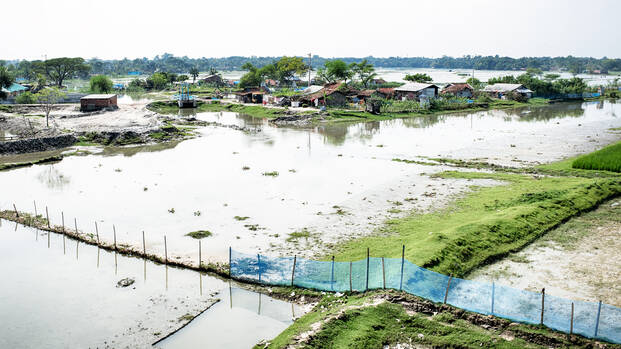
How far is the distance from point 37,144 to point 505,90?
8138 centimetres

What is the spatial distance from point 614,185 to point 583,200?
4252mm

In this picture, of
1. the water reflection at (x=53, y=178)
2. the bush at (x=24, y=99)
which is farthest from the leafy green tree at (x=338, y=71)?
the water reflection at (x=53, y=178)

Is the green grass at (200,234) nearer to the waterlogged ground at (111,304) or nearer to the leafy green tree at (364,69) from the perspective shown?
the waterlogged ground at (111,304)

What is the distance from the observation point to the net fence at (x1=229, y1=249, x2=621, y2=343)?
487 inches

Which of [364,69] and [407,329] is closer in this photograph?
[407,329]

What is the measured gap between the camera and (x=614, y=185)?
26.9 metres

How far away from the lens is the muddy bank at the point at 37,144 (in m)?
41.3

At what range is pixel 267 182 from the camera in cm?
3088

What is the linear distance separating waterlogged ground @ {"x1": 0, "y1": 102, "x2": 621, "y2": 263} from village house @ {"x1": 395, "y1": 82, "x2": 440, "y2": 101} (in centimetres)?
2598

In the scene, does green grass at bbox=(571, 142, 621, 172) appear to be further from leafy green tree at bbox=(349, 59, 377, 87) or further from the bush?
the bush

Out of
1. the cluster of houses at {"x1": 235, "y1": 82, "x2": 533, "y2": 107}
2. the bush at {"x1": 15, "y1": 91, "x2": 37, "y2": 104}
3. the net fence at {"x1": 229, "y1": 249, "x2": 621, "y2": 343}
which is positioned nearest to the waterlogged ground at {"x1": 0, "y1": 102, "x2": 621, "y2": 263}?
the net fence at {"x1": 229, "y1": 249, "x2": 621, "y2": 343}

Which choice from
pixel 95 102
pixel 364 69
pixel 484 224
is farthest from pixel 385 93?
pixel 484 224

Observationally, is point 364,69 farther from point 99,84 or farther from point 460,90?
point 99,84

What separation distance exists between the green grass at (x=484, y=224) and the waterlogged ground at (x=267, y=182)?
1578 millimetres
